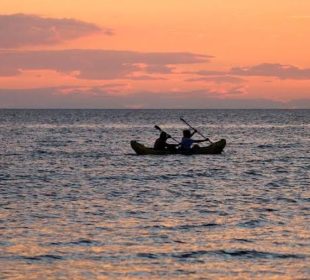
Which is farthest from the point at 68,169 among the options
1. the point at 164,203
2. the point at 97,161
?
the point at 164,203

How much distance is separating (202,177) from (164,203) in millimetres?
10050

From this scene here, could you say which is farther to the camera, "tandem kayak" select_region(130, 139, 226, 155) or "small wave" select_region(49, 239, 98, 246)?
"tandem kayak" select_region(130, 139, 226, 155)

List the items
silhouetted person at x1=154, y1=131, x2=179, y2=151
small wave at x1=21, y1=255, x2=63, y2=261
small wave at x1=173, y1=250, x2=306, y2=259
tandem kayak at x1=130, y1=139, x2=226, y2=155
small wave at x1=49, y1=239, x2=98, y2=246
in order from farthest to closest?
tandem kayak at x1=130, y1=139, x2=226, y2=155, silhouetted person at x1=154, y1=131, x2=179, y2=151, small wave at x1=49, y1=239, x2=98, y2=246, small wave at x1=173, y1=250, x2=306, y2=259, small wave at x1=21, y1=255, x2=63, y2=261

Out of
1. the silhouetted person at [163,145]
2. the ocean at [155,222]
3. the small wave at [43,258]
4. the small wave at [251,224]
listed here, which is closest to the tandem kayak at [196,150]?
the silhouetted person at [163,145]

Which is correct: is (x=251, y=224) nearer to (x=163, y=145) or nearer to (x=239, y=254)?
(x=239, y=254)

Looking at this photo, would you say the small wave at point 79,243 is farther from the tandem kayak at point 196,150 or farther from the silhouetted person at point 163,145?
the tandem kayak at point 196,150

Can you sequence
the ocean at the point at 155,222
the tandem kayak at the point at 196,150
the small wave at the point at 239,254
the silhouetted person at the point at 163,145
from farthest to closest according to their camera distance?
the tandem kayak at the point at 196,150 → the silhouetted person at the point at 163,145 → the small wave at the point at 239,254 → the ocean at the point at 155,222

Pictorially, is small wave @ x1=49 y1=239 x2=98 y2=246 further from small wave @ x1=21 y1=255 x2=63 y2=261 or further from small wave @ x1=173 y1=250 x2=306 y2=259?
small wave @ x1=173 y1=250 x2=306 y2=259

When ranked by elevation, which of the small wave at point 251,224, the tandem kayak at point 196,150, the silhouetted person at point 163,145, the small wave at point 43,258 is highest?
the silhouetted person at point 163,145

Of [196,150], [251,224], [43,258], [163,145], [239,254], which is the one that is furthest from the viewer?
[196,150]

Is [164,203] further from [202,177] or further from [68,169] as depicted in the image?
[68,169]

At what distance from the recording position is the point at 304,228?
68.0 ft

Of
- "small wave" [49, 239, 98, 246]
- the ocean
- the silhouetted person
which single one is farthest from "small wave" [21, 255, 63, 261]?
the silhouetted person

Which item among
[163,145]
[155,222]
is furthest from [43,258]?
[163,145]
